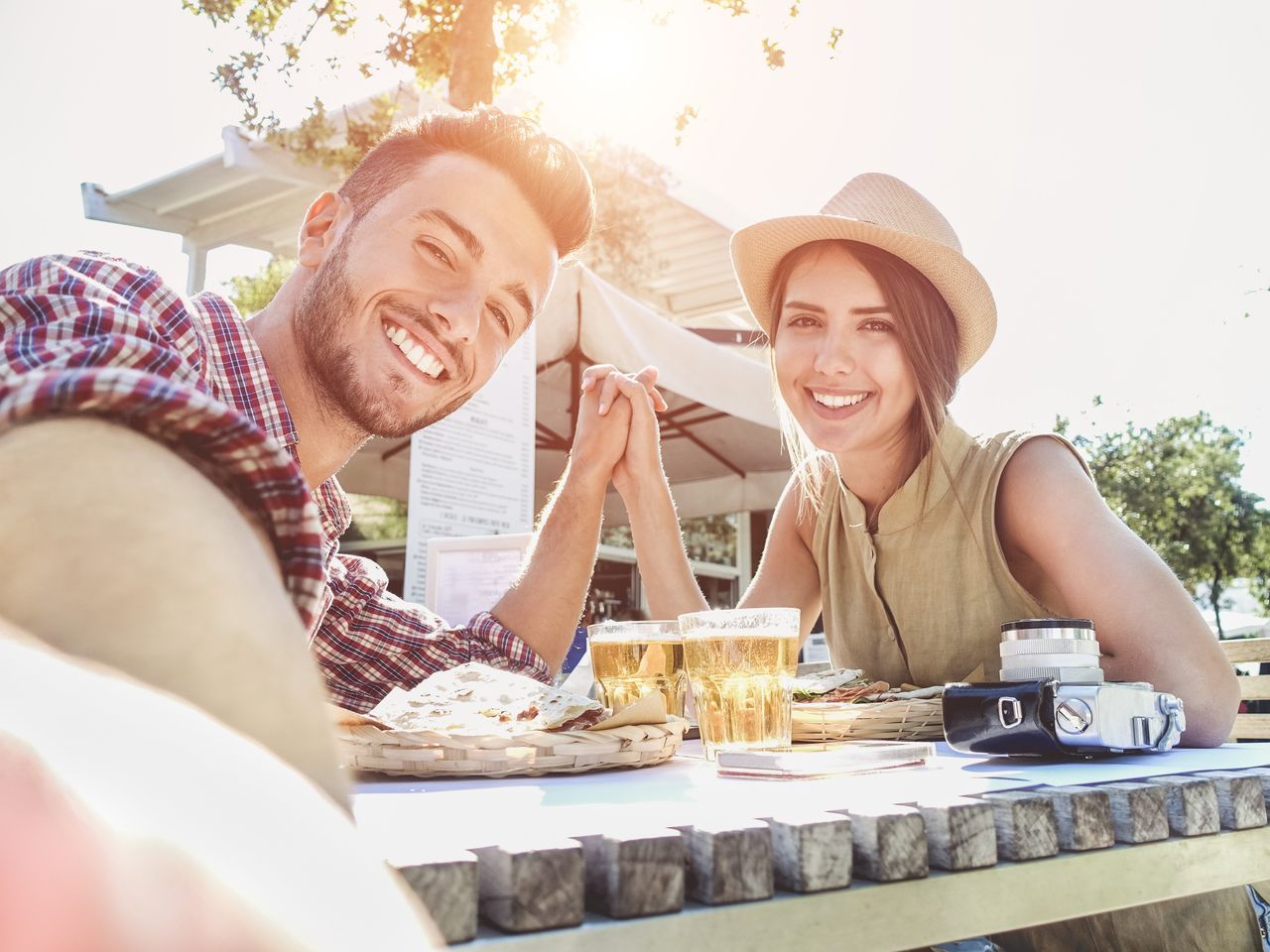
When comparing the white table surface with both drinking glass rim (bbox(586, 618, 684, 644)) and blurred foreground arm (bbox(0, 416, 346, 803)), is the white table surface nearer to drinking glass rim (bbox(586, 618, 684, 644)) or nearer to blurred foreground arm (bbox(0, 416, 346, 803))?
blurred foreground arm (bbox(0, 416, 346, 803))

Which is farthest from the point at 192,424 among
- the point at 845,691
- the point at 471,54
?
the point at 471,54

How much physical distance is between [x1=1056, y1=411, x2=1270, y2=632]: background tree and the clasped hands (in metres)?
29.6

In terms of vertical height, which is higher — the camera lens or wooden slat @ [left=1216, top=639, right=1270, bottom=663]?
the camera lens

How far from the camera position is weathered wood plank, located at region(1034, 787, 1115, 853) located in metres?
0.72

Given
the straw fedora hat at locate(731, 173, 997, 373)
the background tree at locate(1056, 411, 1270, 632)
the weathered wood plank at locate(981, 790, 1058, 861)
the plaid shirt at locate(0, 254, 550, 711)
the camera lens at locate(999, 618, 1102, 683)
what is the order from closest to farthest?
the plaid shirt at locate(0, 254, 550, 711) < the weathered wood plank at locate(981, 790, 1058, 861) < the camera lens at locate(999, 618, 1102, 683) < the straw fedora hat at locate(731, 173, 997, 373) < the background tree at locate(1056, 411, 1270, 632)

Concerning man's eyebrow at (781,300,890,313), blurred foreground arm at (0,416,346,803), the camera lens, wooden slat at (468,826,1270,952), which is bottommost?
wooden slat at (468,826,1270,952)

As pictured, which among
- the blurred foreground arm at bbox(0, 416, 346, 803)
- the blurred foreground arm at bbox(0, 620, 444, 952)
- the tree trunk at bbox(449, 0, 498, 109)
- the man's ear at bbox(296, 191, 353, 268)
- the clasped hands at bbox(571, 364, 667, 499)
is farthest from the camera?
the tree trunk at bbox(449, 0, 498, 109)

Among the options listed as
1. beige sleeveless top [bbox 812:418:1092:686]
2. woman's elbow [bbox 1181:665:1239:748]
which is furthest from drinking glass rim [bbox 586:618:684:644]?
woman's elbow [bbox 1181:665:1239:748]

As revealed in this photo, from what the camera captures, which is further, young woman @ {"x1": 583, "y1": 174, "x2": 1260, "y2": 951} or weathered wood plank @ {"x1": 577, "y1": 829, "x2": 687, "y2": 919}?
young woman @ {"x1": 583, "y1": 174, "x2": 1260, "y2": 951}

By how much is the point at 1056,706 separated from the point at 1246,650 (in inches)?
70.7

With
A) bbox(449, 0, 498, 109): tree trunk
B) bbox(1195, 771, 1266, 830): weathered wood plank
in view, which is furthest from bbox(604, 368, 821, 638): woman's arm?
bbox(449, 0, 498, 109): tree trunk

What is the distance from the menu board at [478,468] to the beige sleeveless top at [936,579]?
2318mm

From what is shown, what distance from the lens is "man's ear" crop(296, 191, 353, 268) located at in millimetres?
2100

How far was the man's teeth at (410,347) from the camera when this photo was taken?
1.99 meters
